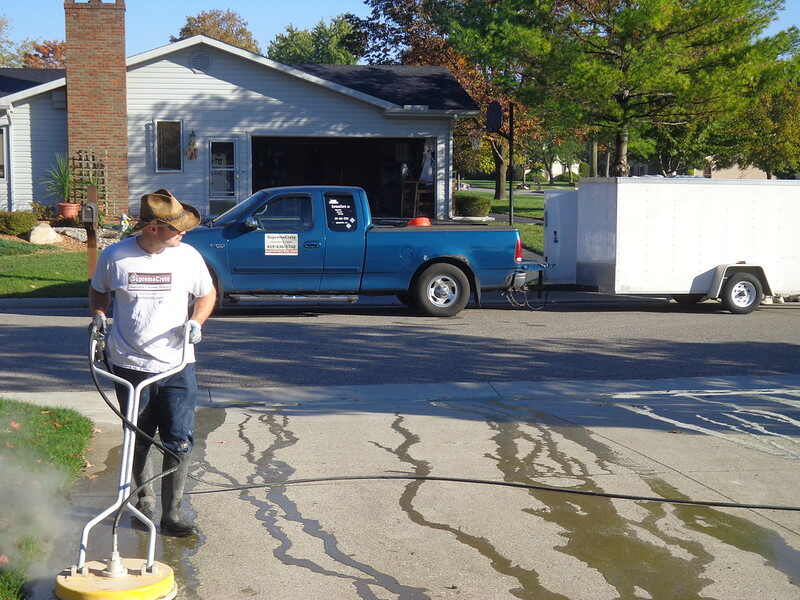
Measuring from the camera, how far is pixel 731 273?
15875mm

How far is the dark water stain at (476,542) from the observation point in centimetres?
466

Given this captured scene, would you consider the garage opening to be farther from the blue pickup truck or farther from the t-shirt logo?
the t-shirt logo

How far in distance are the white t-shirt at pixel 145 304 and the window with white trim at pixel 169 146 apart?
71.5 feet

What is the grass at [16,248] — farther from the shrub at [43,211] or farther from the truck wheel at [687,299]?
the truck wheel at [687,299]

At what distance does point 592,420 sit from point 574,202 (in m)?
8.86

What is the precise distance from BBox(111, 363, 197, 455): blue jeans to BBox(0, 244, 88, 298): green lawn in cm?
1134

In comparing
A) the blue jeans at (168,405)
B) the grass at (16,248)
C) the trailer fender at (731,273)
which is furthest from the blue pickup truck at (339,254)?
the blue jeans at (168,405)

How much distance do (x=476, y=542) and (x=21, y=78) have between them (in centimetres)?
2675

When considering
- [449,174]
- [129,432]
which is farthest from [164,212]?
[449,174]

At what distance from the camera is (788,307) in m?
17.0

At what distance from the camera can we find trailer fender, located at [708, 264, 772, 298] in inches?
619

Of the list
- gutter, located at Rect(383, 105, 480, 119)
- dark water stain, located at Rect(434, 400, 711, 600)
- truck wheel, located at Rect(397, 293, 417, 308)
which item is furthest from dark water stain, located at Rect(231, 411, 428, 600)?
gutter, located at Rect(383, 105, 480, 119)

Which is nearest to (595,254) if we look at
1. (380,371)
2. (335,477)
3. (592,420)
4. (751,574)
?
(380,371)

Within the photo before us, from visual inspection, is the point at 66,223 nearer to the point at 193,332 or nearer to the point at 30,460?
the point at 30,460
